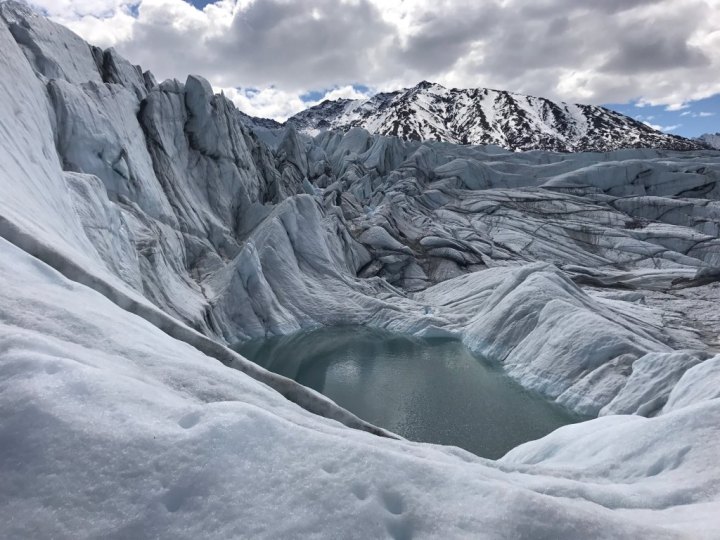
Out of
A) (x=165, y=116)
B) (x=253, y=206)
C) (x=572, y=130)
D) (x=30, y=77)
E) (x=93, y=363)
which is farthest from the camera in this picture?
(x=572, y=130)

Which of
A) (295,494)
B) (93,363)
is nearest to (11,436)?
(93,363)

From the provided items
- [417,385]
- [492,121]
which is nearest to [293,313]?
[417,385]

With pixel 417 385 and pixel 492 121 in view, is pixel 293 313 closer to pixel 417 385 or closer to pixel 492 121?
pixel 417 385

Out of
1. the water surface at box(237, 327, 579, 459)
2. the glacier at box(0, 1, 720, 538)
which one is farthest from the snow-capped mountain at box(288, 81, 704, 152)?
the water surface at box(237, 327, 579, 459)

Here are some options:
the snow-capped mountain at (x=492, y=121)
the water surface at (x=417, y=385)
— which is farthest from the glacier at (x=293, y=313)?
the snow-capped mountain at (x=492, y=121)

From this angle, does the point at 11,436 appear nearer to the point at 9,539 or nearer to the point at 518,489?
the point at 9,539

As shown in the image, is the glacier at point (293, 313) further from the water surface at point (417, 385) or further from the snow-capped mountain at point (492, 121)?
the snow-capped mountain at point (492, 121)
